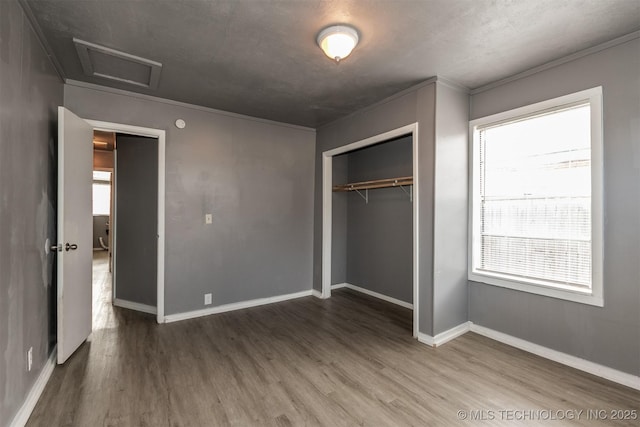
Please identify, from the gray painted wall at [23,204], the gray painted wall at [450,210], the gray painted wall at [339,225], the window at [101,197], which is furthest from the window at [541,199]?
the window at [101,197]

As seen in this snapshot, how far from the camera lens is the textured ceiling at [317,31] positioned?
75.9 inches

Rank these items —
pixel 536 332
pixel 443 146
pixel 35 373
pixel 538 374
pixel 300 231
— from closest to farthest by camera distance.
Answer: pixel 35 373 → pixel 538 374 → pixel 536 332 → pixel 443 146 → pixel 300 231

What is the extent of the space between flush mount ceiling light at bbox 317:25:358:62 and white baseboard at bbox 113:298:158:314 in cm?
354

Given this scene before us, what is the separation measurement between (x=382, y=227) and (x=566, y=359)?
251 centimetres

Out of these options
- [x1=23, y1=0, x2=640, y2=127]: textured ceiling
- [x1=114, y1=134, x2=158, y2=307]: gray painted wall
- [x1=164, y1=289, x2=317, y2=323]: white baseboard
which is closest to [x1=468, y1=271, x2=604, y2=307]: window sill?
[x1=23, y1=0, x2=640, y2=127]: textured ceiling

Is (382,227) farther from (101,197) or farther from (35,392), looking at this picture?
(101,197)

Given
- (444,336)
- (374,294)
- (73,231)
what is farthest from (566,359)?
(73,231)

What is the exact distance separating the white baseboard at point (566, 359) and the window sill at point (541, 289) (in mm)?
481

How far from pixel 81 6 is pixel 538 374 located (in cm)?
423

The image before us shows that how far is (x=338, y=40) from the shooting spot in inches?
84.2

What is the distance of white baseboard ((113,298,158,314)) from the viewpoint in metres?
3.85

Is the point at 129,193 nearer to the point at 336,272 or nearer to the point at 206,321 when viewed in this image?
the point at 206,321

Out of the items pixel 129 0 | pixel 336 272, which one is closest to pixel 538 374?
pixel 336 272

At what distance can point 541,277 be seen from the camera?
279 centimetres
